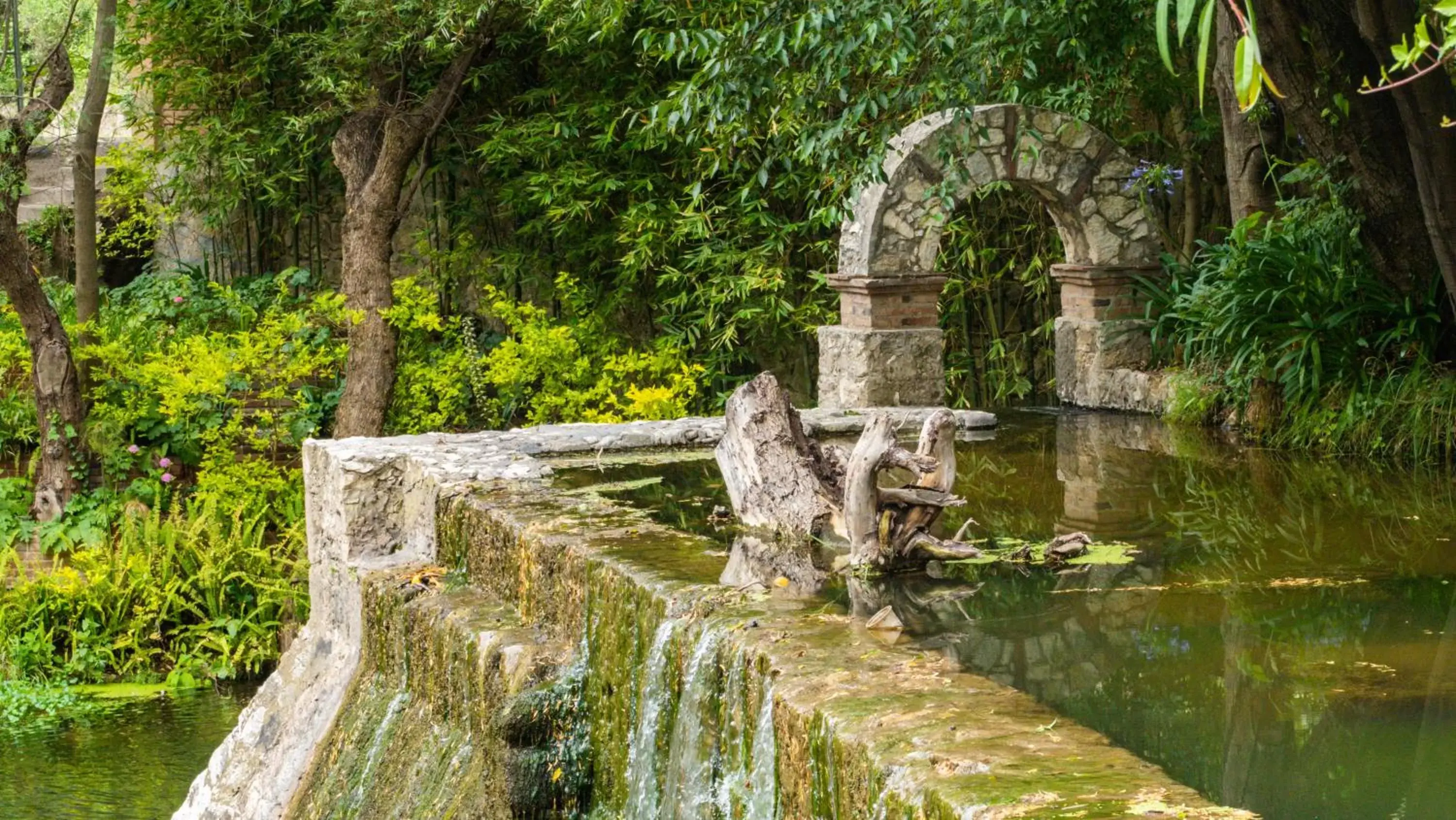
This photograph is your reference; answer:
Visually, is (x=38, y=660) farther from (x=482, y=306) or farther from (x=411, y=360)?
(x=482, y=306)

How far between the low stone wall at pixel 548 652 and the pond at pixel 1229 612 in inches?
9.6

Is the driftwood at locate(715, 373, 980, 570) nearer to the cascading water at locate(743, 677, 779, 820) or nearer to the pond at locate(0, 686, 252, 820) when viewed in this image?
the cascading water at locate(743, 677, 779, 820)

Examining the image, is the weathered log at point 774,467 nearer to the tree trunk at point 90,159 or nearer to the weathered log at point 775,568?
the weathered log at point 775,568

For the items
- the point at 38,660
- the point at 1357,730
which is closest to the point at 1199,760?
the point at 1357,730

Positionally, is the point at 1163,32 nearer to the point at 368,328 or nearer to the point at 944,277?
the point at 944,277

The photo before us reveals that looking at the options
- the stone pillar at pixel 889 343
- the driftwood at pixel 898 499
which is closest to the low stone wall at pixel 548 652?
the driftwood at pixel 898 499

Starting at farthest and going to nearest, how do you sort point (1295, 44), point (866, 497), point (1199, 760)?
point (1295, 44) < point (866, 497) < point (1199, 760)

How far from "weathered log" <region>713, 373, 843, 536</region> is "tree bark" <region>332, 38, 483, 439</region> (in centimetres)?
535

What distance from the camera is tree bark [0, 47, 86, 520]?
9.90m

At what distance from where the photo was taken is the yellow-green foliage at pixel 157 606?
9.38 meters

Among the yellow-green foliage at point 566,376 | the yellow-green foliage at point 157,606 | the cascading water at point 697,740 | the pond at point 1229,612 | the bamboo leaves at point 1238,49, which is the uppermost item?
the bamboo leaves at point 1238,49

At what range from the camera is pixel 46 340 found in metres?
10.1

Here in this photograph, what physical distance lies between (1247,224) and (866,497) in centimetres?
446

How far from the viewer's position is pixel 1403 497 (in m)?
6.15
